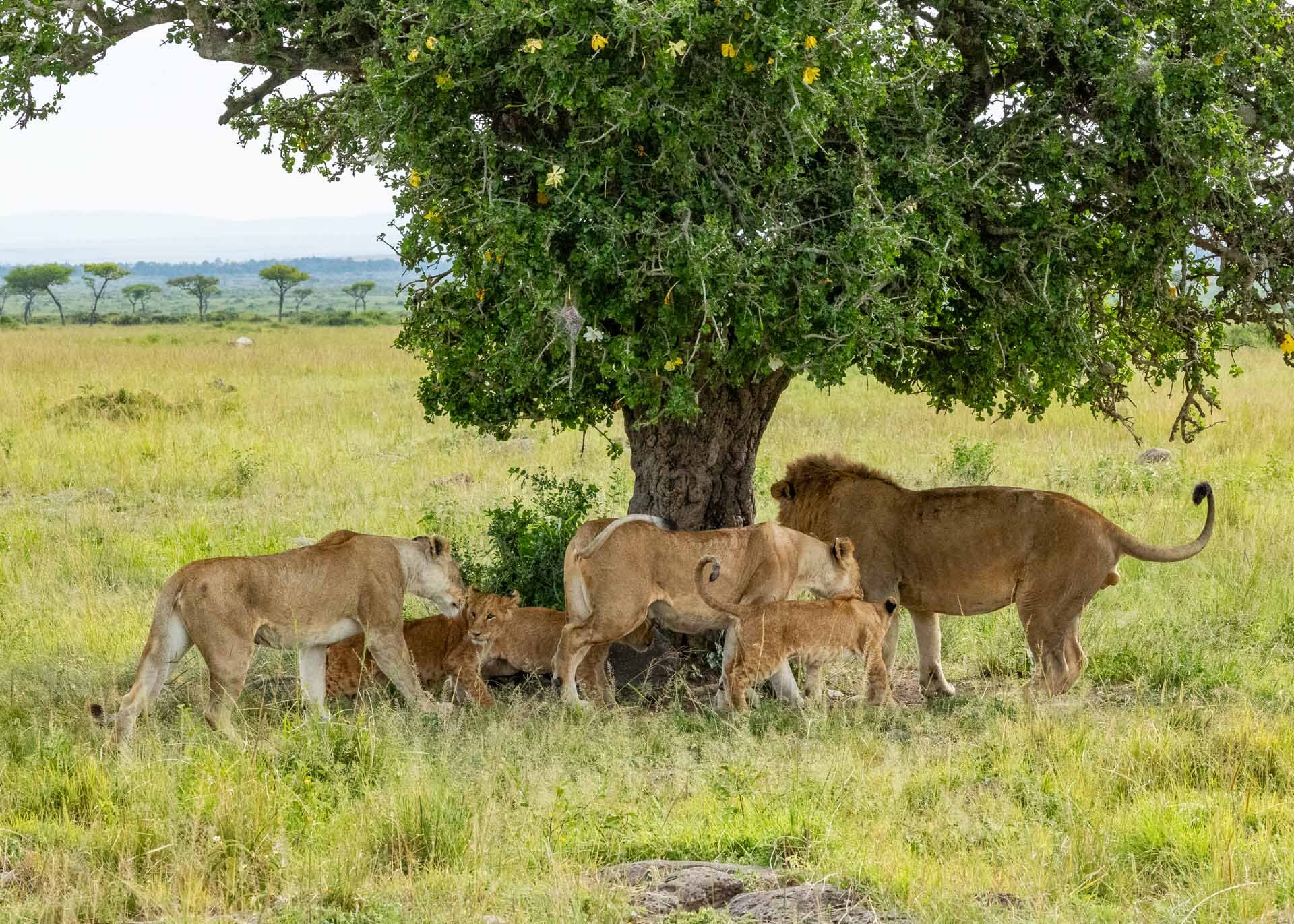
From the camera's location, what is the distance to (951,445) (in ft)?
60.8

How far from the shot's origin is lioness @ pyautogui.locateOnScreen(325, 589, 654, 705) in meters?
9.09

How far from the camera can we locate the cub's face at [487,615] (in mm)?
9039

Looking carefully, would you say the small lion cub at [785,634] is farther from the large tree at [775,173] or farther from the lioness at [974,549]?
the large tree at [775,173]

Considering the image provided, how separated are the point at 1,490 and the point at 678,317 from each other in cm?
1175

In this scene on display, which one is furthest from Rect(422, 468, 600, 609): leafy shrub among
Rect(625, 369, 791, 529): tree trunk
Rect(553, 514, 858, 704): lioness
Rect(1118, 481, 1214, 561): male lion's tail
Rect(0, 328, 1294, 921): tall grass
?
Rect(1118, 481, 1214, 561): male lion's tail

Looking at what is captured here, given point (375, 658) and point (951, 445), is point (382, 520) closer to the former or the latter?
point (375, 658)

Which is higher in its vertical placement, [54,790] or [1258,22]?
[1258,22]

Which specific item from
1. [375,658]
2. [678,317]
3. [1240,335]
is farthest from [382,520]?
[1240,335]

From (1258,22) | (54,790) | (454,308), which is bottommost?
(54,790)

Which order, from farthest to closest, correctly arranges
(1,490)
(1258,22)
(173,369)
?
1. (173,369)
2. (1,490)
3. (1258,22)

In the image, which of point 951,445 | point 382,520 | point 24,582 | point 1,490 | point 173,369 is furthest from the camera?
point 173,369

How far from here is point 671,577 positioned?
8.83 meters

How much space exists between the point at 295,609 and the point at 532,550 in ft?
8.74

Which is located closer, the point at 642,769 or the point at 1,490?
the point at 642,769
